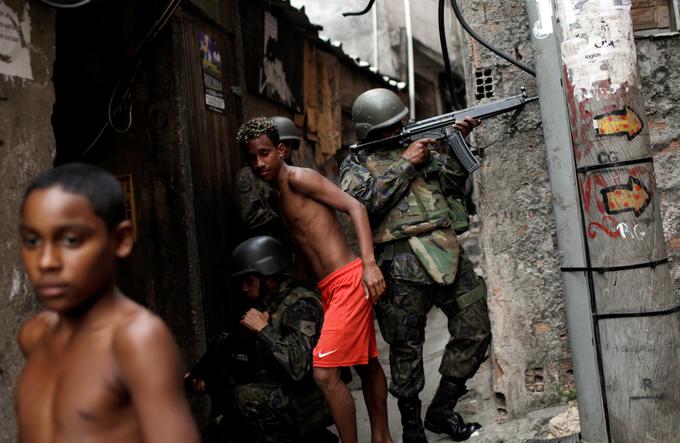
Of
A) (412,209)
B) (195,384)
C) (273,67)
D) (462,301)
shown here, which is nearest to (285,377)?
(195,384)

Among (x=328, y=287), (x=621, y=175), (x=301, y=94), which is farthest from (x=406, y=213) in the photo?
(x=301, y=94)

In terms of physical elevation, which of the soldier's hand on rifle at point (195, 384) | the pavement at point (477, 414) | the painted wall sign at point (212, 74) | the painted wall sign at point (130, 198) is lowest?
the pavement at point (477, 414)

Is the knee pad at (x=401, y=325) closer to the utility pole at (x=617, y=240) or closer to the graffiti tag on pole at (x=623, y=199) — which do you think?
the utility pole at (x=617, y=240)

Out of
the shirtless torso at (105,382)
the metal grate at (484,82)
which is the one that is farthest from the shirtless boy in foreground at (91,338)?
the metal grate at (484,82)

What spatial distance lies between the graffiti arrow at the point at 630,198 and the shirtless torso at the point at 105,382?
189 centimetres

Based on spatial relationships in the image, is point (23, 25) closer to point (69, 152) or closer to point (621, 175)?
point (69, 152)

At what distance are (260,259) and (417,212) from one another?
0.93 m

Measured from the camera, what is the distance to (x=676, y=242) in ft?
13.0

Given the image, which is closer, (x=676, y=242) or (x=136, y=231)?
(x=676, y=242)

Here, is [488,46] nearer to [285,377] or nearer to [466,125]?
[466,125]

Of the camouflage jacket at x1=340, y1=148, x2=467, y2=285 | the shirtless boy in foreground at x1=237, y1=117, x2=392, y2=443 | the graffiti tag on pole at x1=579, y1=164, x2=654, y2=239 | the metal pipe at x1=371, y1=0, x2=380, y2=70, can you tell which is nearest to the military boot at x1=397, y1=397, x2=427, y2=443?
the shirtless boy in foreground at x1=237, y1=117, x2=392, y2=443

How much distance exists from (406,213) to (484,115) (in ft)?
2.27

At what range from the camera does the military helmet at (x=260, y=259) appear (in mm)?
4156

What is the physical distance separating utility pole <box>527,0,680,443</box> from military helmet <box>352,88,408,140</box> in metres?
1.46
